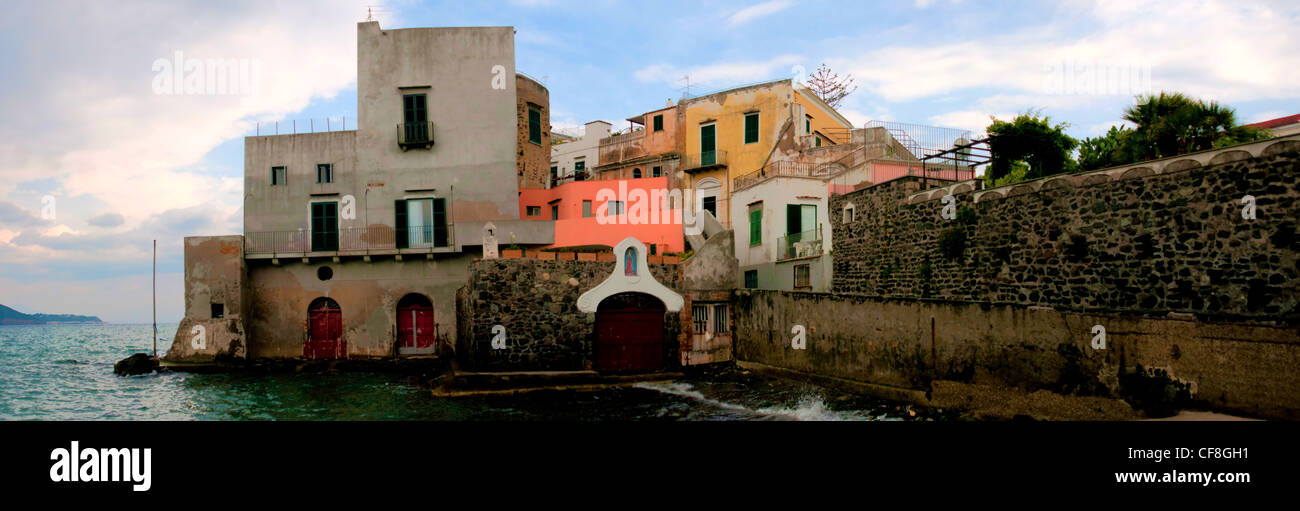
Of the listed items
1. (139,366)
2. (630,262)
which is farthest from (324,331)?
(630,262)

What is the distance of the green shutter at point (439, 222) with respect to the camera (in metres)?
31.7

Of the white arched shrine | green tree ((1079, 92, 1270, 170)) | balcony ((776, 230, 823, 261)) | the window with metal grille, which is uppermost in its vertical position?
the window with metal grille

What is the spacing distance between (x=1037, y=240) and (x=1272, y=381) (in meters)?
5.38

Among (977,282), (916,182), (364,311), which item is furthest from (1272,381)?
(364,311)

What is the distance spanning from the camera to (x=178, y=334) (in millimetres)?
30281

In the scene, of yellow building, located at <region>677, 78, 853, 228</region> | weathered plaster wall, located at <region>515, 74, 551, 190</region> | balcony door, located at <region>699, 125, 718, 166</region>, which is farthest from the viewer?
balcony door, located at <region>699, 125, 718, 166</region>

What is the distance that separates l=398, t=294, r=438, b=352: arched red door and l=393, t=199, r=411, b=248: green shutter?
87.2 inches

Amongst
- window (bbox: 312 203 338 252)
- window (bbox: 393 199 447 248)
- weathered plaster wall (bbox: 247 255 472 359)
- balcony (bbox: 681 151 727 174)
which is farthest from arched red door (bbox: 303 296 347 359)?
balcony (bbox: 681 151 727 174)

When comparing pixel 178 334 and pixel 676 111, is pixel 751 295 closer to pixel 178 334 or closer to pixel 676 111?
pixel 676 111

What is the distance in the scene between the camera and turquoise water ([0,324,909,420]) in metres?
17.5

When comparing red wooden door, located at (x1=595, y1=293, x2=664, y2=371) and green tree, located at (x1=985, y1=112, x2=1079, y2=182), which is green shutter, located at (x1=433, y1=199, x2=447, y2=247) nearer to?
red wooden door, located at (x1=595, y1=293, x2=664, y2=371)

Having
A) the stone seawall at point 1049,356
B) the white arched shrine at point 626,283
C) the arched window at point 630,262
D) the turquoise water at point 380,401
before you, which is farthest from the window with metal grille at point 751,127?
the stone seawall at point 1049,356

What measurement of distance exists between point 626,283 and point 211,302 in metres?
18.0
